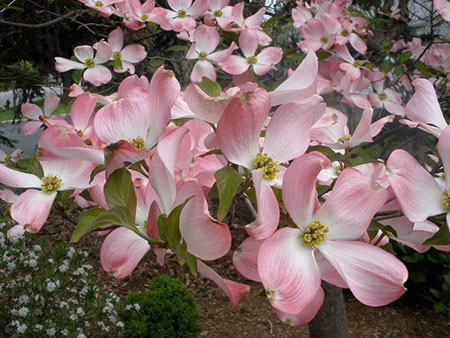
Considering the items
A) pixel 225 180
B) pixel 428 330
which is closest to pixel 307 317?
pixel 225 180

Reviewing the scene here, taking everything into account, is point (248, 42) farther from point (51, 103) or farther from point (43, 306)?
point (43, 306)

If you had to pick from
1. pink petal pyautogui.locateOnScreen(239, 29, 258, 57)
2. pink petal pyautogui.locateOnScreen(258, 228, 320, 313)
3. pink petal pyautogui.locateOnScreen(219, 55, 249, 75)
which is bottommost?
pink petal pyautogui.locateOnScreen(219, 55, 249, 75)

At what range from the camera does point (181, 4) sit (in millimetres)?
1134

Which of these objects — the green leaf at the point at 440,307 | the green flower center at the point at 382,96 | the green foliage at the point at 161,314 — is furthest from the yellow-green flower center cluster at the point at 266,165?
the green leaf at the point at 440,307

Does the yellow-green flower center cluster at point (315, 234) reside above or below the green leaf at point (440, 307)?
above

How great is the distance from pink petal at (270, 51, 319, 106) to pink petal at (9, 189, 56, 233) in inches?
10.1

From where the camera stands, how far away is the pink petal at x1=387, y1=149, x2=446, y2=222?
0.34 m

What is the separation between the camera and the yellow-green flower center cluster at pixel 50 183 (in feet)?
1.47

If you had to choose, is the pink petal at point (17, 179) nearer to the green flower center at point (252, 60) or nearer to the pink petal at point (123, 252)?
the pink petal at point (123, 252)

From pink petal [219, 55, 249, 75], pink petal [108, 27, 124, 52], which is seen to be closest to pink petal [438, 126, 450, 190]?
pink petal [219, 55, 249, 75]

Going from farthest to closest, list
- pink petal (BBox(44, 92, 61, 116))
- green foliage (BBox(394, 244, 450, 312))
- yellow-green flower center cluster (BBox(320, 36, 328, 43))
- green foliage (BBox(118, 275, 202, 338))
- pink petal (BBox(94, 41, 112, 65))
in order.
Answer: green foliage (BBox(394, 244, 450, 312))
green foliage (BBox(118, 275, 202, 338))
yellow-green flower center cluster (BBox(320, 36, 328, 43))
pink petal (BBox(44, 92, 61, 116))
pink petal (BBox(94, 41, 112, 65))

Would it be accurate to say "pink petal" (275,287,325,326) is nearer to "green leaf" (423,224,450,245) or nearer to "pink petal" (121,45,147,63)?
"green leaf" (423,224,450,245)

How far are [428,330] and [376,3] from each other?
1.54 meters

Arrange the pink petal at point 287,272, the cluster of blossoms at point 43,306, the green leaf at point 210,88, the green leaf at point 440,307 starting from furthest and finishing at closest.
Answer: the green leaf at point 440,307, the cluster of blossoms at point 43,306, the green leaf at point 210,88, the pink petal at point 287,272
